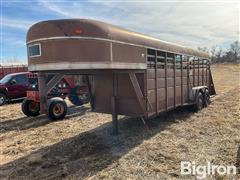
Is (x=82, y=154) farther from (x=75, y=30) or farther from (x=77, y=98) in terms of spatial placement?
(x=77, y=98)

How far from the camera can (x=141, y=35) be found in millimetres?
6355

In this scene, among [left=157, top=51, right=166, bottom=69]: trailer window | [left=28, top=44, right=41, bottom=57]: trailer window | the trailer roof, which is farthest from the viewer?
[left=157, top=51, right=166, bottom=69]: trailer window

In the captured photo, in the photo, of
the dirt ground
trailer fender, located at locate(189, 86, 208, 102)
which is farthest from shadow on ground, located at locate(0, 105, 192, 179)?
trailer fender, located at locate(189, 86, 208, 102)

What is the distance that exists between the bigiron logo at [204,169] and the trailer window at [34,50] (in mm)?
3505

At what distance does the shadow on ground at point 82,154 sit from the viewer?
4637mm

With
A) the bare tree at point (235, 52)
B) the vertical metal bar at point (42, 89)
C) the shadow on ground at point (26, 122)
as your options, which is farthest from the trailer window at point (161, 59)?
the bare tree at point (235, 52)

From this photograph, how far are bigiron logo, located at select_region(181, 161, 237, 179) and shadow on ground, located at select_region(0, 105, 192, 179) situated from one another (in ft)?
4.39

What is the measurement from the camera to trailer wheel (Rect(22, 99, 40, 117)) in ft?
31.9

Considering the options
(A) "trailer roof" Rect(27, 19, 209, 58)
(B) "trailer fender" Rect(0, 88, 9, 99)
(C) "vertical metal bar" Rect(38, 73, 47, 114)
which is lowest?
(B) "trailer fender" Rect(0, 88, 9, 99)

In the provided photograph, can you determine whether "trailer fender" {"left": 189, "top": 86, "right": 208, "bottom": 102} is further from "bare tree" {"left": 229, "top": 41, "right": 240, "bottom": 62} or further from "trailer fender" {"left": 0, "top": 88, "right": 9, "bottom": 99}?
"bare tree" {"left": 229, "top": 41, "right": 240, "bottom": 62}

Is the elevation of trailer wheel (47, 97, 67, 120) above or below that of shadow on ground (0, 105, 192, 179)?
above

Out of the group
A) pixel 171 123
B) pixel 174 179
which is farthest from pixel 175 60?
pixel 174 179

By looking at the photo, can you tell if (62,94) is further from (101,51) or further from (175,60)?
(101,51)

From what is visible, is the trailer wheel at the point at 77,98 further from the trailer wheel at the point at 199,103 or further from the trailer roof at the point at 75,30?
the trailer roof at the point at 75,30
